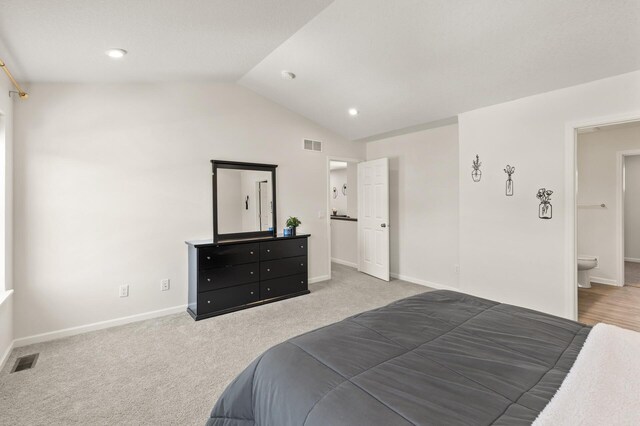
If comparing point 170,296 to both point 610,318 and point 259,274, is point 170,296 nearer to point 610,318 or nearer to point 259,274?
point 259,274

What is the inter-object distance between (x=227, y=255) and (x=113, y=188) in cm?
139

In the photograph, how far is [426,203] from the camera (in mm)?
4641

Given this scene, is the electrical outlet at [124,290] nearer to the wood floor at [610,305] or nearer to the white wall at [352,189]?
the white wall at [352,189]

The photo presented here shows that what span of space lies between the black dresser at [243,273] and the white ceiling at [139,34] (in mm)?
1916

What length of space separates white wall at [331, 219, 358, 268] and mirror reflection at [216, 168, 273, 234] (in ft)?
7.30

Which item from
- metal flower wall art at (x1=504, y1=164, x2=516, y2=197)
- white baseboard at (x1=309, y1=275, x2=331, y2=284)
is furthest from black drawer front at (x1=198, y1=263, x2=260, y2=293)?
metal flower wall art at (x1=504, y1=164, x2=516, y2=197)

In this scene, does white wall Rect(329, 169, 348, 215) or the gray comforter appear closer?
the gray comforter

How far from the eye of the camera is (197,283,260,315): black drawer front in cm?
340

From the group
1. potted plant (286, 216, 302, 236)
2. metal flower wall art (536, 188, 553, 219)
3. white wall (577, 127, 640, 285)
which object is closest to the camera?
metal flower wall art (536, 188, 553, 219)

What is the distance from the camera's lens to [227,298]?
3.55 metres

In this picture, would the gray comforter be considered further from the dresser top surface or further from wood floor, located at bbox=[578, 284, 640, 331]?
wood floor, located at bbox=[578, 284, 640, 331]

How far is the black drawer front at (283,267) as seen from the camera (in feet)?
12.7

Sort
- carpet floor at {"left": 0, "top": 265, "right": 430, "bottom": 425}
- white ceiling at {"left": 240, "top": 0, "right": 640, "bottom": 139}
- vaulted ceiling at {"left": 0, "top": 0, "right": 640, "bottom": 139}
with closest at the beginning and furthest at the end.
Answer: carpet floor at {"left": 0, "top": 265, "right": 430, "bottom": 425}
vaulted ceiling at {"left": 0, "top": 0, "right": 640, "bottom": 139}
white ceiling at {"left": 240, "top": 0, "right": 640, "bottom": 139}

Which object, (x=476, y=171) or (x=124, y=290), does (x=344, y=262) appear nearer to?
(x=476, y=171)
